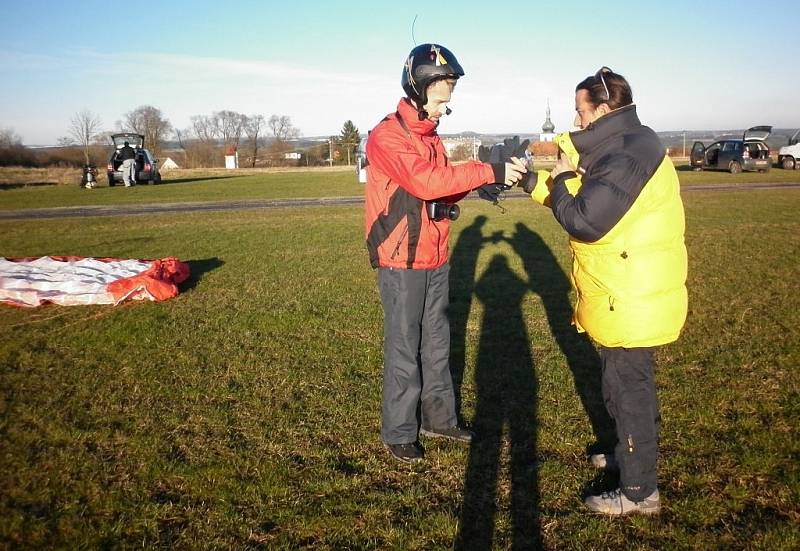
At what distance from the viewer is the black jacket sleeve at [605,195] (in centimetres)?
297

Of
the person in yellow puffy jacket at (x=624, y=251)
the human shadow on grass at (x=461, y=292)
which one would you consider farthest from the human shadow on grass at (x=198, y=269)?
the person in yellow puffy jacket at (x=624, y=251)

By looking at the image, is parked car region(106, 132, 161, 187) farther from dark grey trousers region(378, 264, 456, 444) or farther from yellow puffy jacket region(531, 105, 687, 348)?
yellow puffy jacket region(531, 105, 687, 348)

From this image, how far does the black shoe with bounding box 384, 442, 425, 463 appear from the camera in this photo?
12.9ft

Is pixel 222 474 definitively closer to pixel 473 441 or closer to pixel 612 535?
pixel 473 441

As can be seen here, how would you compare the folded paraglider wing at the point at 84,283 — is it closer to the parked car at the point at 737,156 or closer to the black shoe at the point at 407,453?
the black shoe at the point at 407,453

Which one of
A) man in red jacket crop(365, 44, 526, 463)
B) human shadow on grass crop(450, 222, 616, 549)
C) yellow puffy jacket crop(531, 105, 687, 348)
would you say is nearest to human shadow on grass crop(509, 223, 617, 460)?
human shadow on grass crop(450, 222, 616, 549)

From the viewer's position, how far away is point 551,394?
16.1 ft

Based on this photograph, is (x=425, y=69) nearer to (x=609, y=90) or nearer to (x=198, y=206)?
(x=609, y=90)

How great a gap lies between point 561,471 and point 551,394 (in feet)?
3.95

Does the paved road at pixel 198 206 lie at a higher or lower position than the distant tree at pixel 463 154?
lower

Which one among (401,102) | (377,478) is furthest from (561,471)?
(401,102)

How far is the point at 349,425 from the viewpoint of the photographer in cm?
444

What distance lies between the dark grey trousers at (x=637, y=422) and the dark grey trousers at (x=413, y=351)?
47.9 inches

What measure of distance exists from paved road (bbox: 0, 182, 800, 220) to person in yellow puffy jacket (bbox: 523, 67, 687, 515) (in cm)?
1852
